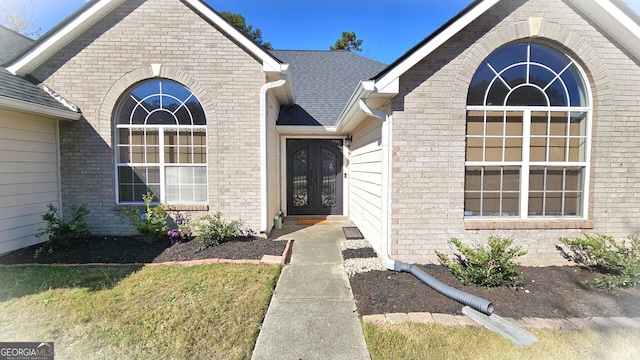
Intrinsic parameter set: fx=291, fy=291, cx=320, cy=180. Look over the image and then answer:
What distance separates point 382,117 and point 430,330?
10.8ft

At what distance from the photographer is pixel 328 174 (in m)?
9.46

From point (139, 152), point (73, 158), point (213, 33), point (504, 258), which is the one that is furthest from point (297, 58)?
point (504, 258)

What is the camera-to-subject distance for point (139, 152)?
21.9 feet

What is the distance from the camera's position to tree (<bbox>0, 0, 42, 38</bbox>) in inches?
685

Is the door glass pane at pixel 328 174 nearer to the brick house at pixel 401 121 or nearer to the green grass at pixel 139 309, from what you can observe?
the brick house at pixel 401 121

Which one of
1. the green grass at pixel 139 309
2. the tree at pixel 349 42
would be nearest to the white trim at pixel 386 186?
the green grass at pixel 139 309

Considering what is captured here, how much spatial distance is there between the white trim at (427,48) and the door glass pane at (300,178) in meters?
5.02

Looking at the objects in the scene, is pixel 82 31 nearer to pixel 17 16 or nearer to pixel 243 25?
pixel 17 16

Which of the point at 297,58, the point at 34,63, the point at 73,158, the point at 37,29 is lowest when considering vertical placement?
the point at 73,158

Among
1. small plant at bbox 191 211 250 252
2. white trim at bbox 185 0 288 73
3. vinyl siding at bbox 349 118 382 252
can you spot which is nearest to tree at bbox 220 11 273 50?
white trim at bbox 185 0 288 73

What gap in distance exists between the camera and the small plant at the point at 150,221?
607cm

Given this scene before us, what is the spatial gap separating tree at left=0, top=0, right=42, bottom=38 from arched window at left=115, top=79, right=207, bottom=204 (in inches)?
733

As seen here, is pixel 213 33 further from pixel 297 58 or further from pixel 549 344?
pixel 549 344

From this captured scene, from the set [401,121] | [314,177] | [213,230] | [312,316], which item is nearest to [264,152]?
[213,230]
